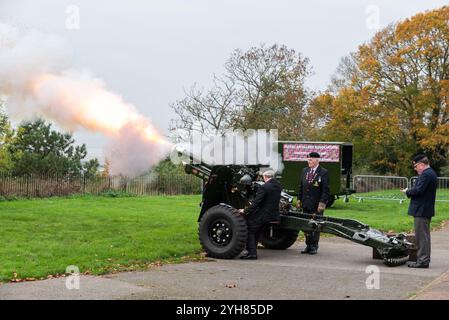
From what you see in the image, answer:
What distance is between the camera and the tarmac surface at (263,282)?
25.8 feet

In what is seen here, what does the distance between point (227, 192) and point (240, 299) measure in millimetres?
4413

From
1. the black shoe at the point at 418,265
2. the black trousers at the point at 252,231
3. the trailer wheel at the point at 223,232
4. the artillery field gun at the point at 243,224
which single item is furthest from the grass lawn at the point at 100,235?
the black shoe at the point at 418,265

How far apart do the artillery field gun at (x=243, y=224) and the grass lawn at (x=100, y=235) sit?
22.9 inches

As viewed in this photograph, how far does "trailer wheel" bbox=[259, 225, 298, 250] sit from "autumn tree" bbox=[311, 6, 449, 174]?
2740cm

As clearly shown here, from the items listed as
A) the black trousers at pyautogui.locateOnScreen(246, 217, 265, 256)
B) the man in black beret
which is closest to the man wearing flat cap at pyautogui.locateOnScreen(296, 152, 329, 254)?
the black trousers at pyautogui.locateOnScreen(246, 217, 265, 256)

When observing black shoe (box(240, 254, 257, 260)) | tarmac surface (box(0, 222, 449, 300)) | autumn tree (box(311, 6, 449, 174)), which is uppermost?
autumn tree (box(311, 6, 449, 174))

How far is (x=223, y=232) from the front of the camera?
1113cm

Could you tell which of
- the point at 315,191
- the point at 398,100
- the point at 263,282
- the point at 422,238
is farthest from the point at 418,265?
the point at 398,100

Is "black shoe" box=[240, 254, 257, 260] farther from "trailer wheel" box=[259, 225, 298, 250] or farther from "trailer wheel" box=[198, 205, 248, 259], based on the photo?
"trailer wheel" box=[259, 225, 298, 250]

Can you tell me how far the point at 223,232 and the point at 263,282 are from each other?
239cm

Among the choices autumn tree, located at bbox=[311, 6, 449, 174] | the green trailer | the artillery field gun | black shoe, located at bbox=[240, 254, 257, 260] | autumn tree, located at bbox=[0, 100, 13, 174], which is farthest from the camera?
autumn tree, located at bbox=[311, 6, 449, 174]

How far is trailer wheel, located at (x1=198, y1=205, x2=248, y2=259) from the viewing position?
35.7 ft

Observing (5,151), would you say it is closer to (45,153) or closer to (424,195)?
(45,153)

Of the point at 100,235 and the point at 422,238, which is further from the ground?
the point at 422,238
